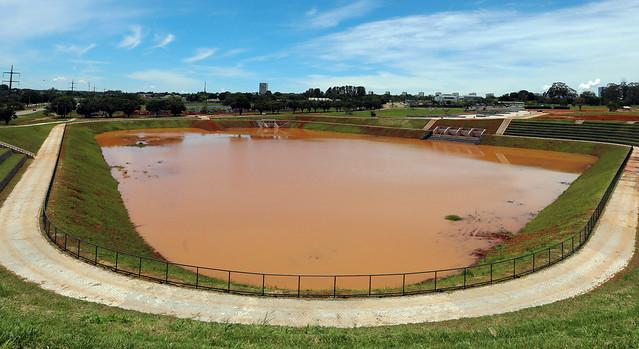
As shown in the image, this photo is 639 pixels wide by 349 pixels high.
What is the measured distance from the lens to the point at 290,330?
47.3 ft

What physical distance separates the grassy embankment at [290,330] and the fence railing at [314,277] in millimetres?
3494

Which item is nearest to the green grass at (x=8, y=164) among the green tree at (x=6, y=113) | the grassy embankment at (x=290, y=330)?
the grassy embankment at (x=290, y=330)

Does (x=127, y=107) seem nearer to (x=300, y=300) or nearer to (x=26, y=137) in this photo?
(x=26, y=137)

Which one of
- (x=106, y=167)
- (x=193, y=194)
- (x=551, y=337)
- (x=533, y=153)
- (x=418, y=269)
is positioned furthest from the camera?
(x=533, y=153)

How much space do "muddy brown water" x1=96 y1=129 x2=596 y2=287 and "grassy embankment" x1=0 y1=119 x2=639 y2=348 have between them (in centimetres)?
919

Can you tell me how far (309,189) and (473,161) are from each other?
37.7 m

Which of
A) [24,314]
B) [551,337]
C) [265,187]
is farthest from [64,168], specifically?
[551,337]

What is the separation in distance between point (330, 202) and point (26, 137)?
56062 millimetres

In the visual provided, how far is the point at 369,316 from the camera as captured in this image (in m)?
16.1

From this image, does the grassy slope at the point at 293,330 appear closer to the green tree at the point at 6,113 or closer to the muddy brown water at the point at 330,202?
the muddy brown water at the point at 330,202

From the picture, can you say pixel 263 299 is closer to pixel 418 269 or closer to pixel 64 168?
pixel 418 269

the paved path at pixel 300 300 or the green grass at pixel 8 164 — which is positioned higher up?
the green grass at pixel 8 164

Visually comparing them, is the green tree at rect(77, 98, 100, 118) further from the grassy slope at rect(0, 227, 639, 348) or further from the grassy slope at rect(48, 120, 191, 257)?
the grassy slope at rect(0, 227, 639, 348)

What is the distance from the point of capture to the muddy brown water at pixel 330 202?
26.4 meters
